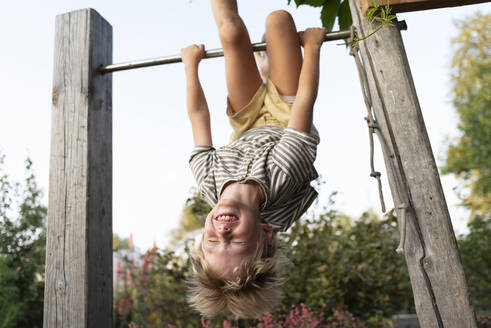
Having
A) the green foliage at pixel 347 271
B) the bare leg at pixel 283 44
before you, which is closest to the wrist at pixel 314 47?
the bare leg at pixel 283 44

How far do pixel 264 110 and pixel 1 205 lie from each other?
372 centimetres

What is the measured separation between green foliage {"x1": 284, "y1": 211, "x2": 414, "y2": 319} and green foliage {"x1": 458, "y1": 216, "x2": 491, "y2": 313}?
96 centimetres

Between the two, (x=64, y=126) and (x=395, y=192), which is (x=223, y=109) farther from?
(x=395, y=192)

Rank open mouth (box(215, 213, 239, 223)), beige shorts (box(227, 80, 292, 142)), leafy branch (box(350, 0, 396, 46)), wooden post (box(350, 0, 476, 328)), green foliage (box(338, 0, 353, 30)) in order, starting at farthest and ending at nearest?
1. beige shorts (box(227, 80, 292, 142))
2. green foliage (box(338, 0, 353, 30))
3. open mouth (box(215, 213, 239, 223))
4. leafy branch (box(350, 0, 396, 46))
5. wooden post (box(350, 0, 476, 328))

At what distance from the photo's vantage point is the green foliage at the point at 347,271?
3877 millimetres

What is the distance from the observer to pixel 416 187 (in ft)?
4.77

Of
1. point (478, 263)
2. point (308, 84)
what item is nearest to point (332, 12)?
point (308, 84)

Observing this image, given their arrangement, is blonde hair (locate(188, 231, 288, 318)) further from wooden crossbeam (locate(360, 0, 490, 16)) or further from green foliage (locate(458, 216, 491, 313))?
green foliage (locate(458, 216, 491, 313))

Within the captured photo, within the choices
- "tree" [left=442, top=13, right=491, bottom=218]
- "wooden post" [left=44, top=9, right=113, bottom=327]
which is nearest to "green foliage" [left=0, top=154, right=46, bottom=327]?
"wooden post" [left=44, top=9, right=113, bottom=327]

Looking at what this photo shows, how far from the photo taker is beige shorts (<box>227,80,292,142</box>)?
7.34 ft

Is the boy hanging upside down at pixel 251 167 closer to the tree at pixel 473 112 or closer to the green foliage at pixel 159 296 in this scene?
the green foliage at pixel 159 296

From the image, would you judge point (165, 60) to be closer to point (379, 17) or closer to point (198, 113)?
point (198, 113)

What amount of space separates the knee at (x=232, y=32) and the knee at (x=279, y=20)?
5.6 inches

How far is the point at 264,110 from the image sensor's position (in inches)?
90.9
